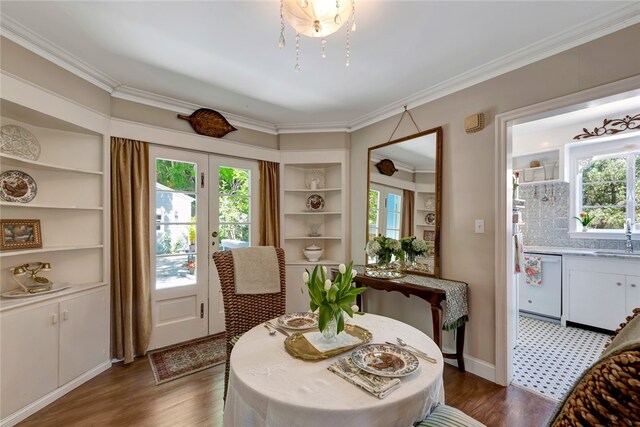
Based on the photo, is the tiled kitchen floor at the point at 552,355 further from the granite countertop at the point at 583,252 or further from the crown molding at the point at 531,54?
the crown molding at the point at 531,54

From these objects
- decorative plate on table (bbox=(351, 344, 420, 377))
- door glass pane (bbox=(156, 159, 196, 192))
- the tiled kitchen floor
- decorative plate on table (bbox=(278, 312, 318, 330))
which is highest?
door glass pane (bbox=(156, 159, 196, 192))

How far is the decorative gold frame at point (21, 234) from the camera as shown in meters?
2.03

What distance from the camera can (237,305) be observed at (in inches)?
78.9

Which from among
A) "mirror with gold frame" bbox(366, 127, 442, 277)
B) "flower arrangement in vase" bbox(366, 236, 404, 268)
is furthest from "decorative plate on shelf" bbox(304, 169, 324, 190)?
"flower arrangement in vase" bbox(366, 236, 404, 268)

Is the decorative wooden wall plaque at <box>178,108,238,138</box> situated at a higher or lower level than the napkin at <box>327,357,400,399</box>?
higher

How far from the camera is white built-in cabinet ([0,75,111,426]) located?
1862mm

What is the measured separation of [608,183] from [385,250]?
3.40m

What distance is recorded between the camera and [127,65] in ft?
7.48

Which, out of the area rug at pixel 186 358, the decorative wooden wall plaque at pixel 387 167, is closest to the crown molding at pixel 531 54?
the decorative wooden wall plaque at pixel 387 167

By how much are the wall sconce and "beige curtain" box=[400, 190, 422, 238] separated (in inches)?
119

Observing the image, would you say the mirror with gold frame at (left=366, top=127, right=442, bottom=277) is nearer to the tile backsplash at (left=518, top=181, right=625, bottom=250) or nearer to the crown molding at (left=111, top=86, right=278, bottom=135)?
the crown molding at (left=111, top=86, right=278, bottom=135)

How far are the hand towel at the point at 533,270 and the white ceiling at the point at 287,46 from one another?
2.66m

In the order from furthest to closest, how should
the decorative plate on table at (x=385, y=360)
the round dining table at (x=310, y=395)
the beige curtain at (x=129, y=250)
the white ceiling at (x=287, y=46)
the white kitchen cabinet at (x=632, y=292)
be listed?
the white kitchen cabinet at (x=632, y=292)
the beige curtain at (x=129, y=250)
the white ceiling at (x=287, y=46)
the decorative plate on table at (x=385, y=360)
the round dining table at (x=310, y=395)

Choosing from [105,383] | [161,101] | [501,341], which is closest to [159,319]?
[105,383]
